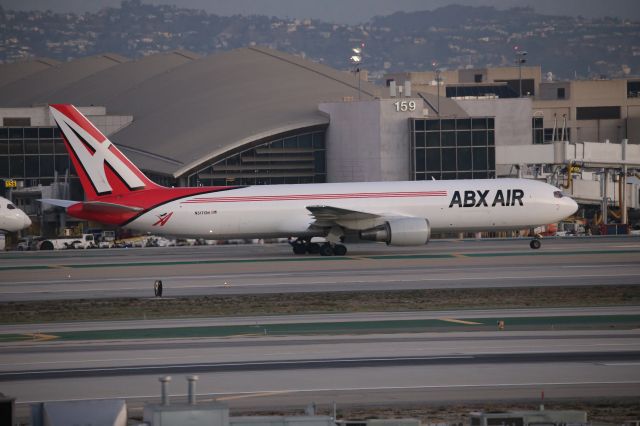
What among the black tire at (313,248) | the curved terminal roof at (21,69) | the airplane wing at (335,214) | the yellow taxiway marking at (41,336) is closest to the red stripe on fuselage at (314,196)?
the airplane wing at (335,214)

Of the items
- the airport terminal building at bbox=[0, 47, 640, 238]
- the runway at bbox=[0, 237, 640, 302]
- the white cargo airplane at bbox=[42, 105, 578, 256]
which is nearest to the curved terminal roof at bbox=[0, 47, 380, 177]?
the airport terminal building at bbox=[0, 47, 640, 238]

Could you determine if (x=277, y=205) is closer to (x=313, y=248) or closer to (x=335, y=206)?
(x=335, y=206)

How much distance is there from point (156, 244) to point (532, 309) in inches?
1786

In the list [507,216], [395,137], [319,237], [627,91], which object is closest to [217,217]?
[319,237]

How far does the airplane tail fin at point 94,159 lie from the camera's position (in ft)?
185

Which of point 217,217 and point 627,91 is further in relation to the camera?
point 627,91

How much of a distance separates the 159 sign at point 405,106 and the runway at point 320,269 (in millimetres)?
30289

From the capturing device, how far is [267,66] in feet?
375

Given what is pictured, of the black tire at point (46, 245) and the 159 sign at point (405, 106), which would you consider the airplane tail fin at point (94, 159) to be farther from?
the 159 sign at point (405, 106)

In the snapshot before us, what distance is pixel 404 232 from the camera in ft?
177

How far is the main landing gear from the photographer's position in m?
57.0

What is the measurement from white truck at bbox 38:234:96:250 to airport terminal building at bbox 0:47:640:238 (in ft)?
42.6

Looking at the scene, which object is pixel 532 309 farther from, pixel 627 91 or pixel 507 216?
pixel 627 91

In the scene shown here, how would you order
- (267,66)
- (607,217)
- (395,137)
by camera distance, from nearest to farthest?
(607,217) < (395,137) < (267,66)
